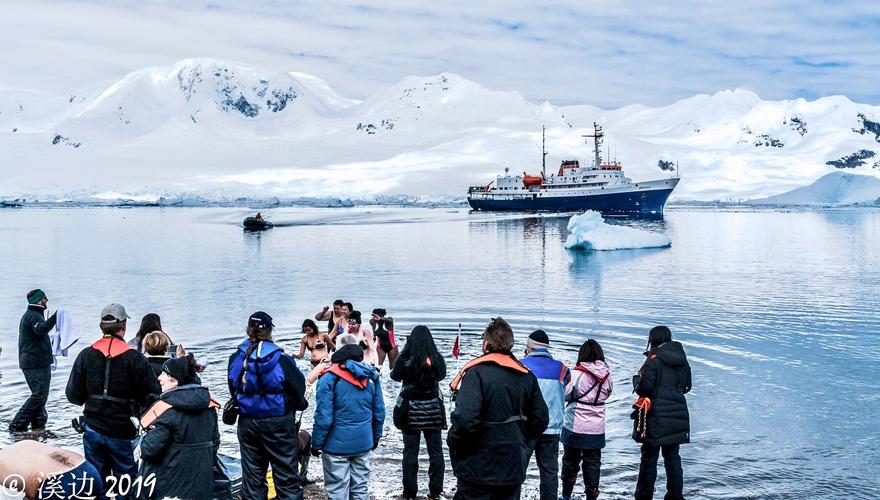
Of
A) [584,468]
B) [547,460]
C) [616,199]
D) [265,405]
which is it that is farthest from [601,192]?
[265,405]

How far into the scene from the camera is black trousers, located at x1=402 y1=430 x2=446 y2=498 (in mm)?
8492

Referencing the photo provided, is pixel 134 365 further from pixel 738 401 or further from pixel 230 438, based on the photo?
pixel 738 401

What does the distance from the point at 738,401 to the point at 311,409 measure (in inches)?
281

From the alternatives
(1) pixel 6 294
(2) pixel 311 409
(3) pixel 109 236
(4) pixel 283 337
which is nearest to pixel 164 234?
(3) pixel 109 236

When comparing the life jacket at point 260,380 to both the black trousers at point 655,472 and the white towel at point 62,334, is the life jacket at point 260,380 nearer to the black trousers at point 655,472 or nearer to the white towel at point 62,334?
the black trousers at point 655,472

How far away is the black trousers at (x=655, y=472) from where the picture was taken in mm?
8375

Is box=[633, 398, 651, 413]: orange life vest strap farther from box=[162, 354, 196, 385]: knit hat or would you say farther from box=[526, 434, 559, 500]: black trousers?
box=[162, 354, 196, 385]: knit hat

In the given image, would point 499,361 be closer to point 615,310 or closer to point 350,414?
point 350,414

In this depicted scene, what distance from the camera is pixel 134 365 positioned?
23.7 feet

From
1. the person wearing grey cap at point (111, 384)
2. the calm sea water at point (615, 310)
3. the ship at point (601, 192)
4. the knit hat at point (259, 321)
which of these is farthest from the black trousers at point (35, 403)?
the ship at point (601, 192)

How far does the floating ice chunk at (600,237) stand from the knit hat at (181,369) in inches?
1712

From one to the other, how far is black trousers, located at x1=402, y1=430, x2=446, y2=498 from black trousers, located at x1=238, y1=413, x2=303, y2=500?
4.97 feet

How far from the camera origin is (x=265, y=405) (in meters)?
6.91

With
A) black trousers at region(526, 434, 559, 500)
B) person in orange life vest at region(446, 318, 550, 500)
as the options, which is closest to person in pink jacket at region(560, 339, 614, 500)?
black trousers at region(526, 434, 559, 500)
